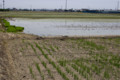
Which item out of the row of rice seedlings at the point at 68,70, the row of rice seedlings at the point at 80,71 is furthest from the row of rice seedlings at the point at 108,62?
the row of rice seedlings at the point at 68,70

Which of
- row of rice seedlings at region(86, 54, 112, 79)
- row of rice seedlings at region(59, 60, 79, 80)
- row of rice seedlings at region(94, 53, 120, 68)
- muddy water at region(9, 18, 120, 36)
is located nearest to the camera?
row of rice seedlings at region(59, 60, 79, 80)

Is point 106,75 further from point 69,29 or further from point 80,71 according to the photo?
point 69,29

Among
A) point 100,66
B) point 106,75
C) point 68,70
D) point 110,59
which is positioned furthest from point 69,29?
point 106,75

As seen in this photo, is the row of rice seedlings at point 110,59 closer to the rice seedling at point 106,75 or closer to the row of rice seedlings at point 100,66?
the row of rice seedlings at point 100,66

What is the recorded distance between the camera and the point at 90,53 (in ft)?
24.5

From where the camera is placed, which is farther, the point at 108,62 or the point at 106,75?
the point at 108,62

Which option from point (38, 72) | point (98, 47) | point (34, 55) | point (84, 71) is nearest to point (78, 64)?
point (84, 71)

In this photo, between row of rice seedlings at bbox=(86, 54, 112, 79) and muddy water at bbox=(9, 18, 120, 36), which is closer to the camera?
row of rice seedlings at bbox=(86, 54, 112, 79)

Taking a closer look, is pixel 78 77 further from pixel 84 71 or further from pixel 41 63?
pixel 41 63

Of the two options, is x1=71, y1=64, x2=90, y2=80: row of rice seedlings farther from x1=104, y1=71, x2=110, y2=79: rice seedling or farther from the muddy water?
the muddy water

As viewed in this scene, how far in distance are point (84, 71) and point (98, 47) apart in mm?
3582

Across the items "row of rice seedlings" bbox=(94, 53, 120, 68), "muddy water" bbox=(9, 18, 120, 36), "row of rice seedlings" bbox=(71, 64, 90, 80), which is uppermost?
"muddy water" bbox=(9, 18, 120, 36)

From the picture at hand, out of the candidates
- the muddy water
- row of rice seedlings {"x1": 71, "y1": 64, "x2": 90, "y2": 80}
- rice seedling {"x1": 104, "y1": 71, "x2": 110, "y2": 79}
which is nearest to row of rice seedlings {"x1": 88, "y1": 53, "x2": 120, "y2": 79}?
rice seedling {"x1": 104, "y1": 71, "x2": 110, "y2": 79}

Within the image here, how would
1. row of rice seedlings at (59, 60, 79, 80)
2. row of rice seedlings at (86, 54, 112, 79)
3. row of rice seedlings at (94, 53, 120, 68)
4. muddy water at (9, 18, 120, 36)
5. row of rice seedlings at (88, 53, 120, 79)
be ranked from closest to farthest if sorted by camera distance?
row of rice seedlings at (59, 60, 79, 80) < row of rice seedlings at (86, 54, 112, 79) < row of rice seedlings at (88, 53, 120, 79) < row of rice seedlings at (94, 53, 120, 68) < muddy water at (9, 18, 120, 36)
